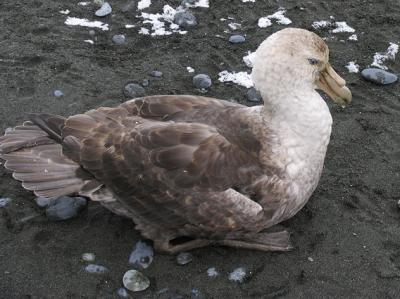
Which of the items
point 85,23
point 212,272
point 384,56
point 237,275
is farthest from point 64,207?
point 384,56

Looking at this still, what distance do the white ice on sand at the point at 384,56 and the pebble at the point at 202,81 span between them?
1.45 m

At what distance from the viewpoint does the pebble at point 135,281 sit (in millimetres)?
3787

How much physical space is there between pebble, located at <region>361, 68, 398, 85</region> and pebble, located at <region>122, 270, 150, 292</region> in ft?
8.71

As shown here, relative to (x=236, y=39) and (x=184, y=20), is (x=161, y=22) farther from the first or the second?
(x=236, y=39)

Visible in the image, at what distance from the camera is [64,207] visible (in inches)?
166

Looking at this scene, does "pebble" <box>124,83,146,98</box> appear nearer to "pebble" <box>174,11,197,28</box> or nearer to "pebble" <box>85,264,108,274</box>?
"pebble" <box>174,11,197,28</box>

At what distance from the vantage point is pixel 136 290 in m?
3.79

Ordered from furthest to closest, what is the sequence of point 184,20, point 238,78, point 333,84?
point 184,20
point 238,78
point 333,84

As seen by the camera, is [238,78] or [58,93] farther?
[238,78]

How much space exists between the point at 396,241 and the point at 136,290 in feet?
5.44

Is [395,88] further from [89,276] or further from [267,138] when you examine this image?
[89,276]

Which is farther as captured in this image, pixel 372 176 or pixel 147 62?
pixel 147 62

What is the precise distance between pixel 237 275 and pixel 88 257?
935 mm

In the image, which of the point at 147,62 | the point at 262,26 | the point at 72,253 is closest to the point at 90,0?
the point at 147,62
